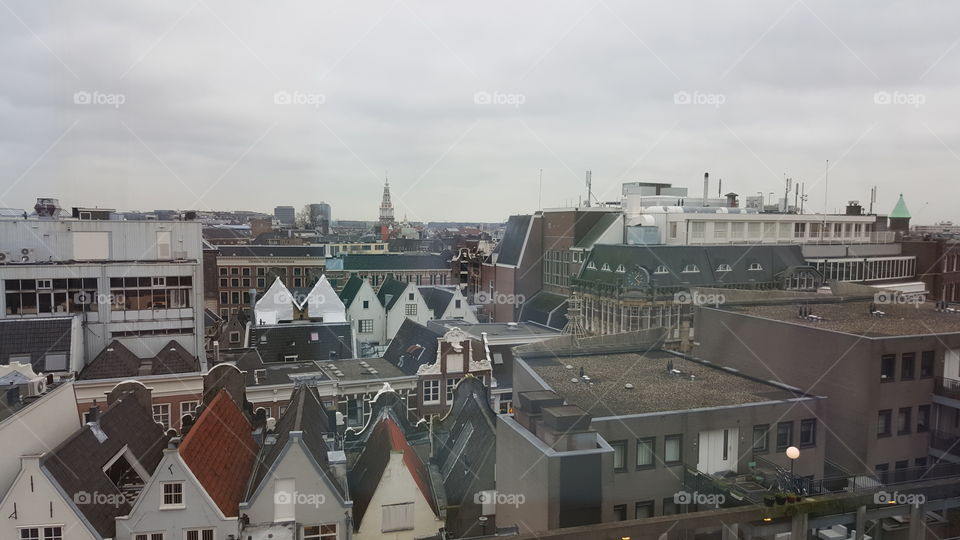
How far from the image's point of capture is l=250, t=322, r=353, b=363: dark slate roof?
43.0 metres

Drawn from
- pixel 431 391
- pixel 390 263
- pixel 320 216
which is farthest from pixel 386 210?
pixel 431 391

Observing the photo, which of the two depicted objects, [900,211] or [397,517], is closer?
[397,517]

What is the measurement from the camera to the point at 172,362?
2906cm

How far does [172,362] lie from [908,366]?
2922 cm

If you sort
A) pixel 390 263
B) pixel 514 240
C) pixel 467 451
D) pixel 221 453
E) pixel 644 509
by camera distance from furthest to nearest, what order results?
pixel 390 263 < pixel 514 240 < pixel 467 451 < pixel 221 453 < pixel 644 509

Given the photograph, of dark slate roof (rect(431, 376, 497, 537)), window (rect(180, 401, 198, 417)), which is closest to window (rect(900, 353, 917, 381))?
dark slate roof (rect(431, 376, 497, 537))

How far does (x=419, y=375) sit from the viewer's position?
3484 centimetres

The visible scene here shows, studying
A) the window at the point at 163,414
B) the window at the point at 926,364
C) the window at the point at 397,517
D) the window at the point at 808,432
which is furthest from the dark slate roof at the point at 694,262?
the window at the point at 163,414

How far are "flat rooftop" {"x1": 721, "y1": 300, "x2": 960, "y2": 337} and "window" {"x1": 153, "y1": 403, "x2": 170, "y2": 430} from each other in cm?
2458

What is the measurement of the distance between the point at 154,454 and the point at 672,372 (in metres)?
18.1

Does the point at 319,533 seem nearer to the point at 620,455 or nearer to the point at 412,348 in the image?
the point at 620,455

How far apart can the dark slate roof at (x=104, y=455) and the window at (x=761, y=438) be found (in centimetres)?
1830

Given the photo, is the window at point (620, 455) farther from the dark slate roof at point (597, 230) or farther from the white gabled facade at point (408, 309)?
the white gabled facade at point (408, 309)

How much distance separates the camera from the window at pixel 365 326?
2181 inches
